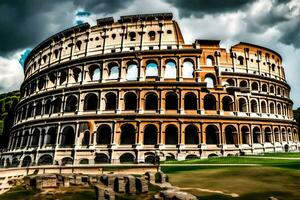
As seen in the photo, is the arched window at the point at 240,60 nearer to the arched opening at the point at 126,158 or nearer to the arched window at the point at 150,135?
the arched window at the point at 150,135

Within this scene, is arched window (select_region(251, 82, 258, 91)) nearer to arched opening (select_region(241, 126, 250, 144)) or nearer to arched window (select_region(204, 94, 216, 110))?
arched opening (select_region(241, 126, 250, 144))

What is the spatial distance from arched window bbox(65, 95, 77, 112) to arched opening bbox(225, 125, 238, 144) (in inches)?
753

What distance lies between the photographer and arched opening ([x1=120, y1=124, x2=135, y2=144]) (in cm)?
3176

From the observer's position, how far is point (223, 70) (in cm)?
3597

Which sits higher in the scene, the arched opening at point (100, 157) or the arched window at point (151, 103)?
the arched window at point (151, 103)

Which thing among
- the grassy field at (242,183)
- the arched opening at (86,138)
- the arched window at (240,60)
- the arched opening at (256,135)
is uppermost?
the arched window at (240,60)

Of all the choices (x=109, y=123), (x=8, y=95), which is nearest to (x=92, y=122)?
(x=109, y=123)

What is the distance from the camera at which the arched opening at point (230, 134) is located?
106ft

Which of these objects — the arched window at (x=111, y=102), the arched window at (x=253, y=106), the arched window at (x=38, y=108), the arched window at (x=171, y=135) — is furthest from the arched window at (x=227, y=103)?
the arched window at (x=38, y=108)

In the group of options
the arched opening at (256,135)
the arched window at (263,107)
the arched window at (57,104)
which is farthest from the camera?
the arched window at (263,107)

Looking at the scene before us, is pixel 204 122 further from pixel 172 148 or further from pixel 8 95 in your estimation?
pixel 8 95

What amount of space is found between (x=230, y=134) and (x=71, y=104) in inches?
813

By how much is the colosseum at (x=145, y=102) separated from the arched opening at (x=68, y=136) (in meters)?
0.12

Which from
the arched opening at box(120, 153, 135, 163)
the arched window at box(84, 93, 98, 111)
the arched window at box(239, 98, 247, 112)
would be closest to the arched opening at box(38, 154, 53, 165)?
the arched window at box(84, 93, 98, 111)
